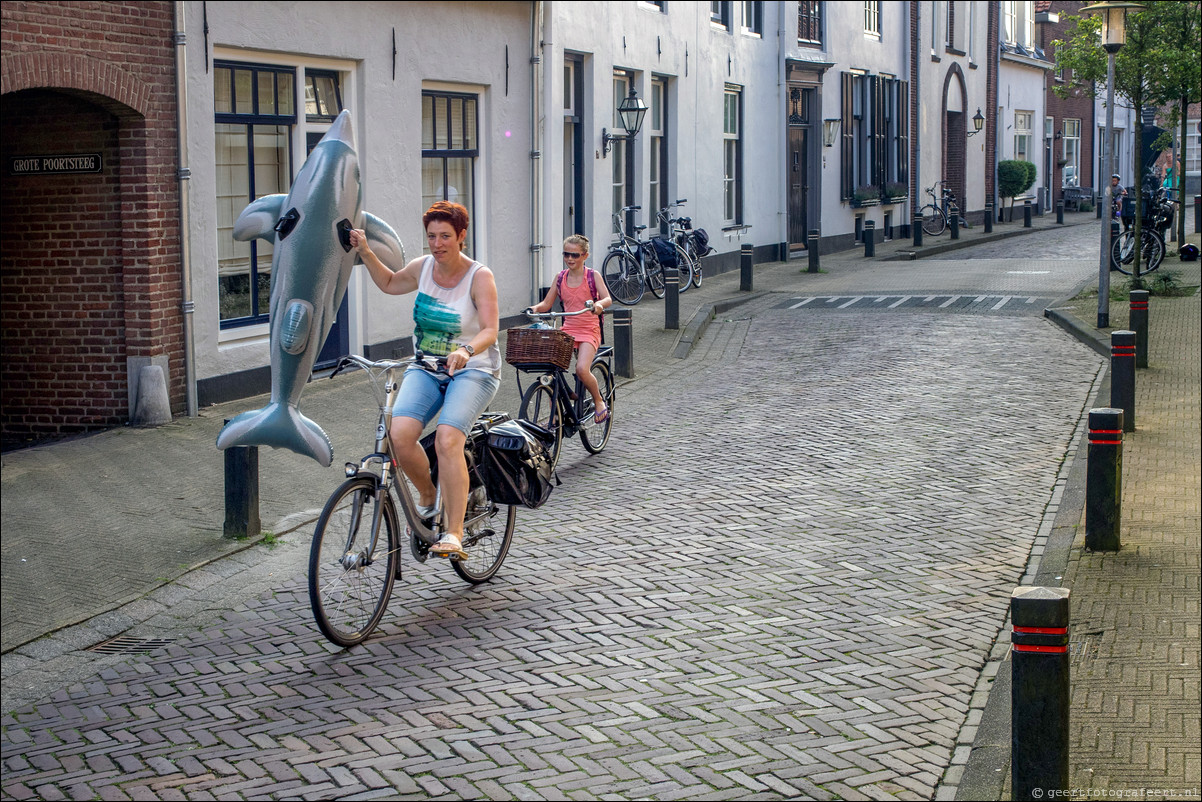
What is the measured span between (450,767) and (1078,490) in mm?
5507

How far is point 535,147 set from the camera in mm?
17469

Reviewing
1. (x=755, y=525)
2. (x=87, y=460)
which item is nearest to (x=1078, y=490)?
(x=755, y=525)

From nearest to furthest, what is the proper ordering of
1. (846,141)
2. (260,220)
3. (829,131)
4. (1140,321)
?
(260,220)
(1140,321)
(829,131)
(846,141)

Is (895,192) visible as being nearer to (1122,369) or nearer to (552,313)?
(1122,369)

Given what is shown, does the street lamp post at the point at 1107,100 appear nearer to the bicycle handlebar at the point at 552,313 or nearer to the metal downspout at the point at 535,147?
the metal downspout at the point at 535,147

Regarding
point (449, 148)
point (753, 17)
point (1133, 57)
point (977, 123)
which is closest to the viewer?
point (449, 148)

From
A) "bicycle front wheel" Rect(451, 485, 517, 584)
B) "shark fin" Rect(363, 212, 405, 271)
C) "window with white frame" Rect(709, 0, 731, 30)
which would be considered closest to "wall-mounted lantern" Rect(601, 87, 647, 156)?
"window with white frame" Rect(709, 0, 731, 30)

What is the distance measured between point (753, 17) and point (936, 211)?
11.2m

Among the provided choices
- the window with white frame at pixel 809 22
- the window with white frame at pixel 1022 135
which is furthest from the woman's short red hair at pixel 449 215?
the window with white frame at pixel 1022 135

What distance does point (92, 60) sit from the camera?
10195 mm

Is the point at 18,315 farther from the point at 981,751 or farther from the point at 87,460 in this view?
the point at 981,751

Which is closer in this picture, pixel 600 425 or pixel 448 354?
pixel 448 354

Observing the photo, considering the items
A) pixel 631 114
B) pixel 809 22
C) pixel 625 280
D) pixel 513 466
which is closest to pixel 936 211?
pixel 809 22

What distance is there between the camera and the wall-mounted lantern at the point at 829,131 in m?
29.0
